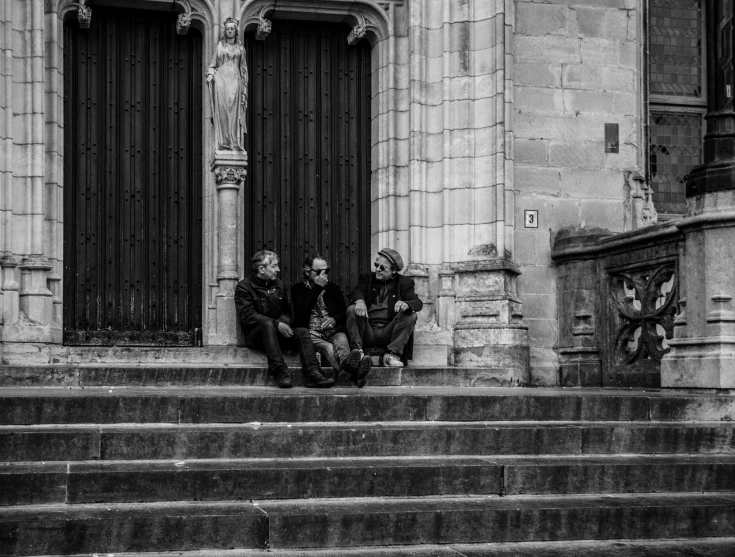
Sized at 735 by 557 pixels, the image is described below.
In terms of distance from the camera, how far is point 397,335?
12.9 m

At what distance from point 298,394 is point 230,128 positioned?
4.76 m

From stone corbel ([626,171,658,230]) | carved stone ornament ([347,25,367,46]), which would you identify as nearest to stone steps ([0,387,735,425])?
stone corbel ([626,171,658,230])

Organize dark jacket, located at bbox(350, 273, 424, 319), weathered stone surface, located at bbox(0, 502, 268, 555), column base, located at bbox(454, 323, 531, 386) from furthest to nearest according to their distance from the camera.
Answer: column base, located at bbox(454, 323, 531, 386) → dark jacket, located at bbox(350, 273, 424, 319) → weathered stone surface, located at bbox(0, 502, 268, 555)

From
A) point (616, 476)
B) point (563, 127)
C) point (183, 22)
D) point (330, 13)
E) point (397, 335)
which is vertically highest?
point (330, 13)

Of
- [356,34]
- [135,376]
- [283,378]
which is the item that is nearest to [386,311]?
[283,378]

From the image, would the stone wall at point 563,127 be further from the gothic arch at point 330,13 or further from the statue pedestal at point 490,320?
the gothic arch at point 330,13

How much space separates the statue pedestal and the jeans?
6.20 ft

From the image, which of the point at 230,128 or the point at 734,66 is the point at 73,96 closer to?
the point at 230,128

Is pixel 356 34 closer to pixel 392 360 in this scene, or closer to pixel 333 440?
pixel 392 360

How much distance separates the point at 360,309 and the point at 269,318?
1080mm

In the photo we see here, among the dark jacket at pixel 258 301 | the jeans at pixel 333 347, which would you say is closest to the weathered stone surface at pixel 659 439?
the jeans at pixel 333 347

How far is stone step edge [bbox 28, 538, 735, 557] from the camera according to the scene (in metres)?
7.50

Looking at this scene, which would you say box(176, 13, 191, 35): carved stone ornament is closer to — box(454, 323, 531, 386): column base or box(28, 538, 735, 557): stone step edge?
box(454, 323, 531, 386): column base

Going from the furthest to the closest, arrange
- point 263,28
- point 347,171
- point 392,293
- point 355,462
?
point 347,171
point 263,28
point 392,293
point 355,462
